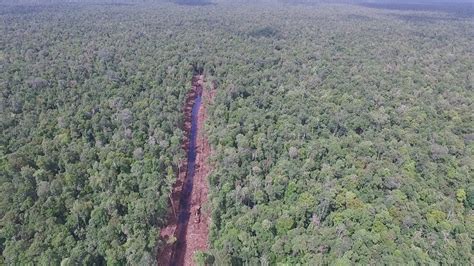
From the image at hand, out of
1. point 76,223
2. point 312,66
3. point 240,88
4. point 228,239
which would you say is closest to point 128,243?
point 76,223

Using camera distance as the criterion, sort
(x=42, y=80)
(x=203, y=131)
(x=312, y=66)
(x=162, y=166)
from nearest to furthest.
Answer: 1. (x=162, y=166)
2. (x=203, y=131)
3. (x=42, y=80)
4. (x=312, y=66)

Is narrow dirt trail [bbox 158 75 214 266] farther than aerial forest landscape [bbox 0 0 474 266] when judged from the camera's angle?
Yes

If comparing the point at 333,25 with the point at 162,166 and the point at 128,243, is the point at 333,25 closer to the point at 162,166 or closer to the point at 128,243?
the point at 162,166

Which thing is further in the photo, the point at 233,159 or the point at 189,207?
the point at 233,159

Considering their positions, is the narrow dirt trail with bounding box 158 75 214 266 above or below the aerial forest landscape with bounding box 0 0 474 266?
below

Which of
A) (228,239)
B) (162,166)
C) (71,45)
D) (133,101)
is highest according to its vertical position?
(71,45)
